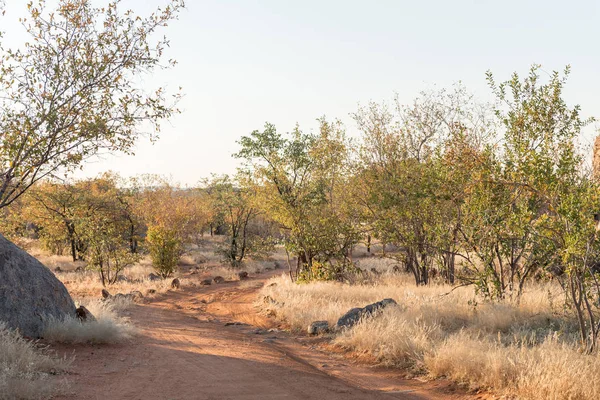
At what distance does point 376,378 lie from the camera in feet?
27.3

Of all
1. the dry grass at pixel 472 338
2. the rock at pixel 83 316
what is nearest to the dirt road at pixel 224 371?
the dry grass at pixel 472 338

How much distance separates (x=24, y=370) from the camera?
7.18 meters

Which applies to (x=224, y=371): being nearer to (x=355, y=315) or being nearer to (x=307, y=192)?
(x=355, y=315)

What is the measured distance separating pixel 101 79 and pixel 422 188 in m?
9.64

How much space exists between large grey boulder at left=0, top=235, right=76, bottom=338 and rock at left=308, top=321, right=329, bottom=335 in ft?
18.4

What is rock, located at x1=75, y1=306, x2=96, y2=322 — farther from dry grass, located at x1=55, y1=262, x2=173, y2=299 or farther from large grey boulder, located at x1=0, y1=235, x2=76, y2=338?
dry grass, located at x1=55, y1=262, x2=173, y2=299

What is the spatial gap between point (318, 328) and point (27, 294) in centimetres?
662

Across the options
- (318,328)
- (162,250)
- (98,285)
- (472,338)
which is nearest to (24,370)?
(318,328)

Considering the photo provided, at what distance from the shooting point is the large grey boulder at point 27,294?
959cm

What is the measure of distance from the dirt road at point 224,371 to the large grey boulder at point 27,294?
49.9 inches

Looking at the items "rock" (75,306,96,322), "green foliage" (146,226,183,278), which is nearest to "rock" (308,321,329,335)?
"rock" (75,306,96,322)

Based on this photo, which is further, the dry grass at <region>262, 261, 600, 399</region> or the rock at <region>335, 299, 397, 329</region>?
the rock at <region>335, 299, 397, 329</region>

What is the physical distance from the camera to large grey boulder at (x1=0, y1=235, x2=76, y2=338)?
9594mm

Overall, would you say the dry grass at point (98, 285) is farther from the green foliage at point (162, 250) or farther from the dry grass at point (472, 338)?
the dry grass at point (472, 338)
